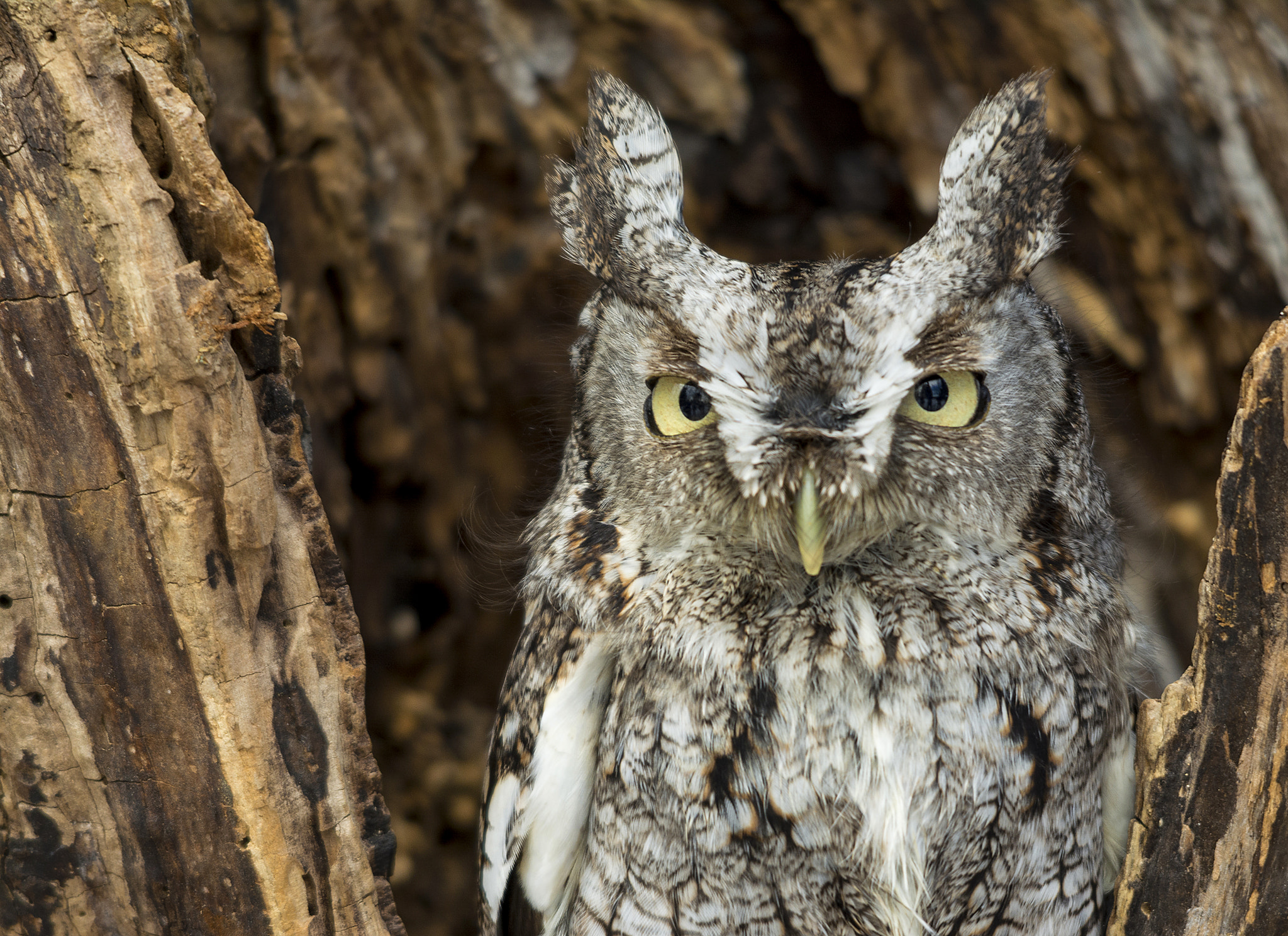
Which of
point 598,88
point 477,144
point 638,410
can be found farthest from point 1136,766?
point 477,144

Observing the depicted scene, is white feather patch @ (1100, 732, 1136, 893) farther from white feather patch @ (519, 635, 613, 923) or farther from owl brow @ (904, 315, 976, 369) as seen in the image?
white feather patch @ (519, 635, 613, 923)

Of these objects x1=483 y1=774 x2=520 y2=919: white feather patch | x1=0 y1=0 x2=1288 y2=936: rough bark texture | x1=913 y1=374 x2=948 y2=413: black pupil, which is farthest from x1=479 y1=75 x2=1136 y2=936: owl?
x1=0 y1=0 x2=1288 y2=936: rough bark texture

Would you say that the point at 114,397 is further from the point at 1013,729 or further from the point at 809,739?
the point at 1013,729

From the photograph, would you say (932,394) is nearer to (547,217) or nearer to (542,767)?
(542,767)

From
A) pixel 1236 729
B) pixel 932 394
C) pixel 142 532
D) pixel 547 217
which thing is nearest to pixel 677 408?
pixel 932 394

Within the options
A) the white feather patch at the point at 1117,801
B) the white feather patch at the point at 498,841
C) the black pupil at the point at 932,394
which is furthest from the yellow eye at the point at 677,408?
the white feather patch at the point at 1117,801

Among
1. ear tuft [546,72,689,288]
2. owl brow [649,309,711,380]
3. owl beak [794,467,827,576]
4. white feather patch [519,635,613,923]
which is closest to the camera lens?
owl beak [794,467,827,576]
